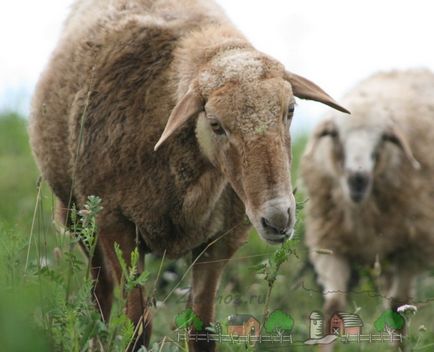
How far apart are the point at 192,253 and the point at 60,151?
2.62 ft

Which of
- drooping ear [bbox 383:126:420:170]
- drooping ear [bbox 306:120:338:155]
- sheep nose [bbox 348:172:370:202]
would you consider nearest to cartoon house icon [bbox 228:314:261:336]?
sheep nose [bbox 348:172:370:202]

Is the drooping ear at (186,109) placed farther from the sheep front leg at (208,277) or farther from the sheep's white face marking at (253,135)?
the sheep front leg at (208,277)

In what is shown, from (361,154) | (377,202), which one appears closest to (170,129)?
(361,154)

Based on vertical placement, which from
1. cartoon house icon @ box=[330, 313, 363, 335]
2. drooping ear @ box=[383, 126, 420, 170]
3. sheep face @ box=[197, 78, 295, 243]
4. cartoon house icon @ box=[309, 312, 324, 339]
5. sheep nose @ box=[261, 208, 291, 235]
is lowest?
drooping ear @ box=[383, 126, 420, 170]

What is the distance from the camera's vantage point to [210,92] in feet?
12.0

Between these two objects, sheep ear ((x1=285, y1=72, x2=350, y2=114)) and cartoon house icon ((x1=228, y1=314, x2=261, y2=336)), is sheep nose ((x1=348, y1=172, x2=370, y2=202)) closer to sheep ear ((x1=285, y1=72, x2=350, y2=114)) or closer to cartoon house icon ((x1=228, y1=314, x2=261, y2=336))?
sheep ear ((x1=285, y1=72, x2=350, y2=114))

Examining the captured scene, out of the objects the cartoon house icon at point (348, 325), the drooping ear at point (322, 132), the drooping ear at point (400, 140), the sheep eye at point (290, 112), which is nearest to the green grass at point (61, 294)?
the cartoon house icon at point (348, 325)

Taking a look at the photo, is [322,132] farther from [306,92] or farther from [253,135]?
[253,135]

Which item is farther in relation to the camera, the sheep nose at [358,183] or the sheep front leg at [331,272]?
the sheep front leg at [331,272]

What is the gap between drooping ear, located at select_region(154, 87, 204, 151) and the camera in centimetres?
358

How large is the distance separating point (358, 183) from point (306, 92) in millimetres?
3102

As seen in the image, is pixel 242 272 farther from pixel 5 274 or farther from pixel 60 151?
pixel 5 274

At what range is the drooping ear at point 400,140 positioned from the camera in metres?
6.93

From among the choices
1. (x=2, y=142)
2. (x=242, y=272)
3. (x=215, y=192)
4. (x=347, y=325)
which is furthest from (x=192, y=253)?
(x=2, y=142)
